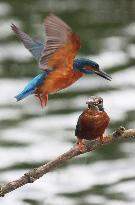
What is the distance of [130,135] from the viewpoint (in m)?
2.89

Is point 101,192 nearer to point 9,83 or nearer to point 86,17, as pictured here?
point 9,83

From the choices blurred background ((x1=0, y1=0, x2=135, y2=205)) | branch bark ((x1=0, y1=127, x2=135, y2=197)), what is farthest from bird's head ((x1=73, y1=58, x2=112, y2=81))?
blurred background ((x1=0, y1=0, x2=135, y2=205))

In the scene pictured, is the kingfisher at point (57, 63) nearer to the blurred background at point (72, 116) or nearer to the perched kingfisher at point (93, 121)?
the perched kingfisher at point (93, 121)

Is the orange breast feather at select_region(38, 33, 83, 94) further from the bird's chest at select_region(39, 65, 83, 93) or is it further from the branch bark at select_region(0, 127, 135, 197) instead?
the branch bark at select_region(0, 127, 135, 197)

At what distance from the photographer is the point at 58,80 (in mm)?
2680

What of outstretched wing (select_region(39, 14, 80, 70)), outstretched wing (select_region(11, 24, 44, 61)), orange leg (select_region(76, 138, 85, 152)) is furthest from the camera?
orange leg (select_region(76, 138, 85, 152))

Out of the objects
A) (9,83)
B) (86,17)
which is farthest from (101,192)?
(86,17)

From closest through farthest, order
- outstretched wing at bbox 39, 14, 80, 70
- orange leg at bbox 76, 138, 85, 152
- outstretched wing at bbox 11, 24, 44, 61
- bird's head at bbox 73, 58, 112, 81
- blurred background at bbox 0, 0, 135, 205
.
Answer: outstretched wing at bbox 39, 14, 80, 70 → bird's head at bbox 73, 58, 112, 81 → outstretched wing at bbox 11, 24, 44, 61 → orange leg at bbox 76, 138, 85, 152 → blurred background at bbox 0, 0, 135, 205

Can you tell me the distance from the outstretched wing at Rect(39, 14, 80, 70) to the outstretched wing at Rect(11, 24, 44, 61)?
14cm

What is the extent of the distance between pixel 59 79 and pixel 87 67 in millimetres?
96

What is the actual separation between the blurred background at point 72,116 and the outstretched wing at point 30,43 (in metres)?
6.90

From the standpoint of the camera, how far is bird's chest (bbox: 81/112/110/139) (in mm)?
2773

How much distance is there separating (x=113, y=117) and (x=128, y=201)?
1.89 meters

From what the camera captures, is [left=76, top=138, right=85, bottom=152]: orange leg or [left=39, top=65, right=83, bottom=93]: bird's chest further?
[left=76, top=138, right=85, bottom=152]: orange leg
